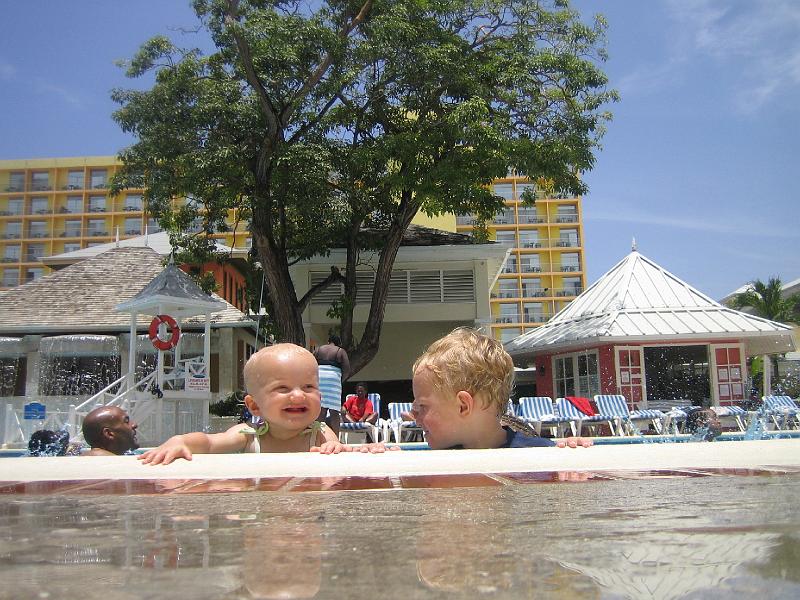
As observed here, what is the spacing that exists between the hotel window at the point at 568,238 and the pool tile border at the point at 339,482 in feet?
227

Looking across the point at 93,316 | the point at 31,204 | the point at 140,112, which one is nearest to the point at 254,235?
the point at 140,112

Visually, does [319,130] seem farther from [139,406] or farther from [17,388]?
[17,388]

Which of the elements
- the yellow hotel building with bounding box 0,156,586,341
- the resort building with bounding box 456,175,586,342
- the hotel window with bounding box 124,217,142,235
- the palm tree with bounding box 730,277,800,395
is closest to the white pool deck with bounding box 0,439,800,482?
the palm tree with bounding box 730,277,800,395

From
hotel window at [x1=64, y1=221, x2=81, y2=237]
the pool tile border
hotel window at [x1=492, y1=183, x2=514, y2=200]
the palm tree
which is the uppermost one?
hotel window at [x1=492, y1=183, x2=514, y2=200]

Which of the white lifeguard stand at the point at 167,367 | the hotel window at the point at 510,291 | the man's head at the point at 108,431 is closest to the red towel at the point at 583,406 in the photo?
the white lifeguard stand at the point at 167,367

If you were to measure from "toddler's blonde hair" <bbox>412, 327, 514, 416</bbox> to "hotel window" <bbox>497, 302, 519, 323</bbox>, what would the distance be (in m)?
65.1

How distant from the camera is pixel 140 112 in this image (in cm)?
1281

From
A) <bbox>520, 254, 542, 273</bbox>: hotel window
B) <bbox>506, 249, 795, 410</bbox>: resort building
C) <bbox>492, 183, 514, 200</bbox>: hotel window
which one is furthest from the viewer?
<bbox>520, 254, 542, 273</bbox>: hotel window

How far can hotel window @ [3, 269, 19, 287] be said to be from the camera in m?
70.2

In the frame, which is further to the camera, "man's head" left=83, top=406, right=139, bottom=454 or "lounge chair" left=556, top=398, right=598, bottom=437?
"lounge chair" left=556, top=398, right=598, bottom=437

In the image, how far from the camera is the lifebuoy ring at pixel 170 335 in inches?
499

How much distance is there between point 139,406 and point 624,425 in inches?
380

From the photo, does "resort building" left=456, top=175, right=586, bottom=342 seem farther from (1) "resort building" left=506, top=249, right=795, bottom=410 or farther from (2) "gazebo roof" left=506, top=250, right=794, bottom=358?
(1) "resort building" left=506, top=249, right=795, bottom=410

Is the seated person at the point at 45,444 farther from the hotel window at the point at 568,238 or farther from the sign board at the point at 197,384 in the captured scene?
the hotel window at the point at 568,238
